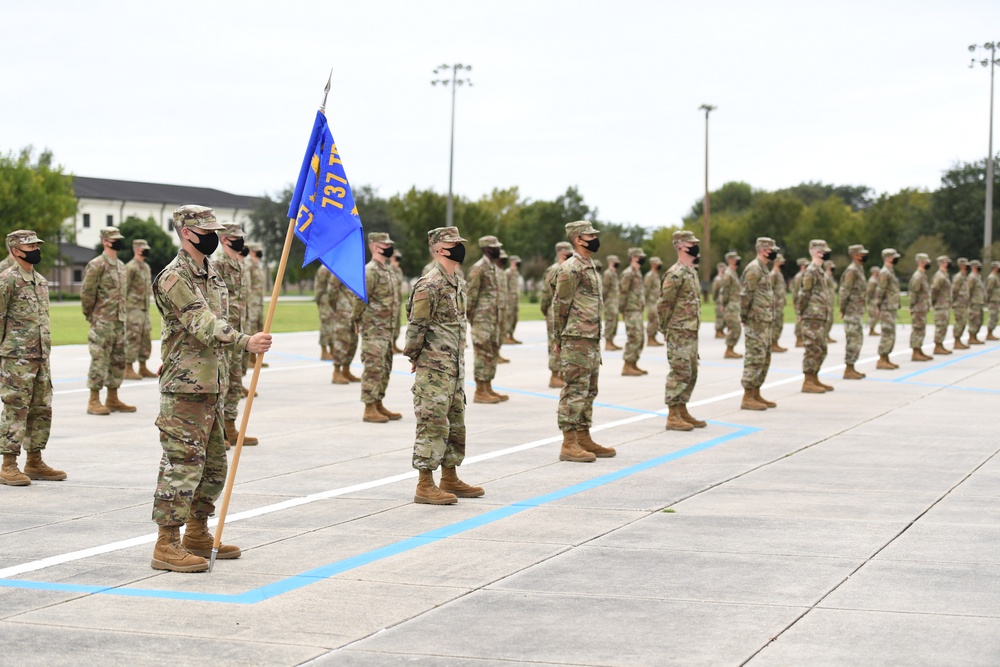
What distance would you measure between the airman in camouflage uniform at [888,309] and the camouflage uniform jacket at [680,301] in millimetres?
9478

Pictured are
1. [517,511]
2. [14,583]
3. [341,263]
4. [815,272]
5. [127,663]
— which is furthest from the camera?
[815,272]

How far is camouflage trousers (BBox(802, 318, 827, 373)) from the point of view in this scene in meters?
17.0

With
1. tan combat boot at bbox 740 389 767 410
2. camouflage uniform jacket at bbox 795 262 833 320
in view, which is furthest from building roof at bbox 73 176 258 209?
tan combat boot at bbox 740 389 767 410

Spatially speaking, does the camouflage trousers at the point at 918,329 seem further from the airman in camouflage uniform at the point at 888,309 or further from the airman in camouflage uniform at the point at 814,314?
the airman in camouflage uniform at the point at 814,314

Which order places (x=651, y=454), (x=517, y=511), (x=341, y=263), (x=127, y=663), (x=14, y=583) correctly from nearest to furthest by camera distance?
(x=127, y=663), (x=14, y=583), (x=341, y=263), (x=517, y=511), (x=651, y=454)

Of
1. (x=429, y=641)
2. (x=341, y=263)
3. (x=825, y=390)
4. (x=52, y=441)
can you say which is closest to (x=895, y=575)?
(x=429, y=641)

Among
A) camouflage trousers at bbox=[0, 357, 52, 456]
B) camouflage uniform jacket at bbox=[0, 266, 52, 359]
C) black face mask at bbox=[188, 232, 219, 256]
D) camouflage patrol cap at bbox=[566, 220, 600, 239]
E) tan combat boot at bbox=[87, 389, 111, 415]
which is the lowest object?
tan combat boot at bbox=[87, 389, 111, 415]

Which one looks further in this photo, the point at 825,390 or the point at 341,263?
the point at 825,390

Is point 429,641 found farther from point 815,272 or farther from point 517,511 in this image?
point 815,272

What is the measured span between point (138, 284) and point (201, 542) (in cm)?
1039

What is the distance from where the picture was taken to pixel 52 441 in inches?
476

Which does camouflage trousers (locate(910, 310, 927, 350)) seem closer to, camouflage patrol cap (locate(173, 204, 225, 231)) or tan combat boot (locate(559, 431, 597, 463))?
tan combat boot (locate(559, 431, 597, 463))

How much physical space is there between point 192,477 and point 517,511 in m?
2.59

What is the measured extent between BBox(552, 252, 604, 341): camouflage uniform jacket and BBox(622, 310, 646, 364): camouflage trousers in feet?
31.1
